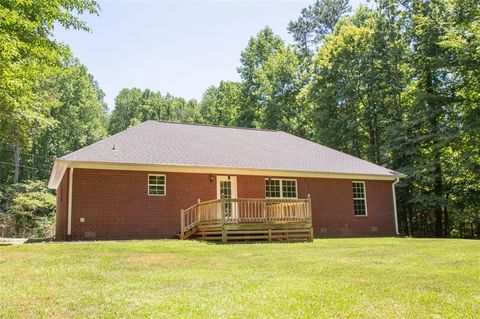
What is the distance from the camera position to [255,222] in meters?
14.8

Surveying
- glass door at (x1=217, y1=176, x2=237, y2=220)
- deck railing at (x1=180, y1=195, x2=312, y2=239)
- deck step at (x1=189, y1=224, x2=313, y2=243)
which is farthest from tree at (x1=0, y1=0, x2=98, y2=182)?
glass door at (x1=217, y1=176, x2=237, y2=220)

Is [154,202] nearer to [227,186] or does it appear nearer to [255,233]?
[227,186]

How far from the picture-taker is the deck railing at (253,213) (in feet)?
48.4

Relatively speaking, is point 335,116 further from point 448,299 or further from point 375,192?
point 448,299

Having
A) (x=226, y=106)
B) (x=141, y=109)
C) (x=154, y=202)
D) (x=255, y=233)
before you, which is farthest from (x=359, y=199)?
(x=141, y=109)

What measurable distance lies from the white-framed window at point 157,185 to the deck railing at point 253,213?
1538 millimetres

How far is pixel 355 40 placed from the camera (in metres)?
32.6

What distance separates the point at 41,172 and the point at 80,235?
29.6m

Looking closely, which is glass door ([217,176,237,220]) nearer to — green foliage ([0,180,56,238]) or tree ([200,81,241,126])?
green foliage ([0,180,56,238])

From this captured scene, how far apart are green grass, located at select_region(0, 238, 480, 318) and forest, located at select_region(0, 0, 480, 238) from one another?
5631 mm

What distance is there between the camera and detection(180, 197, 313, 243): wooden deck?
14516 millimetres

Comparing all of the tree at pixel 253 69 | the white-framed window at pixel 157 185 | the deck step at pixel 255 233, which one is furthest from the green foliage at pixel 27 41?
the tree at pixel 253 69

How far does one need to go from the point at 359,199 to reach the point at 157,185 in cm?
965

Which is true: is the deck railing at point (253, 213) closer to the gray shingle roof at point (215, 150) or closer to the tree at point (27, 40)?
the gray shingle roof at point (215, 150)
